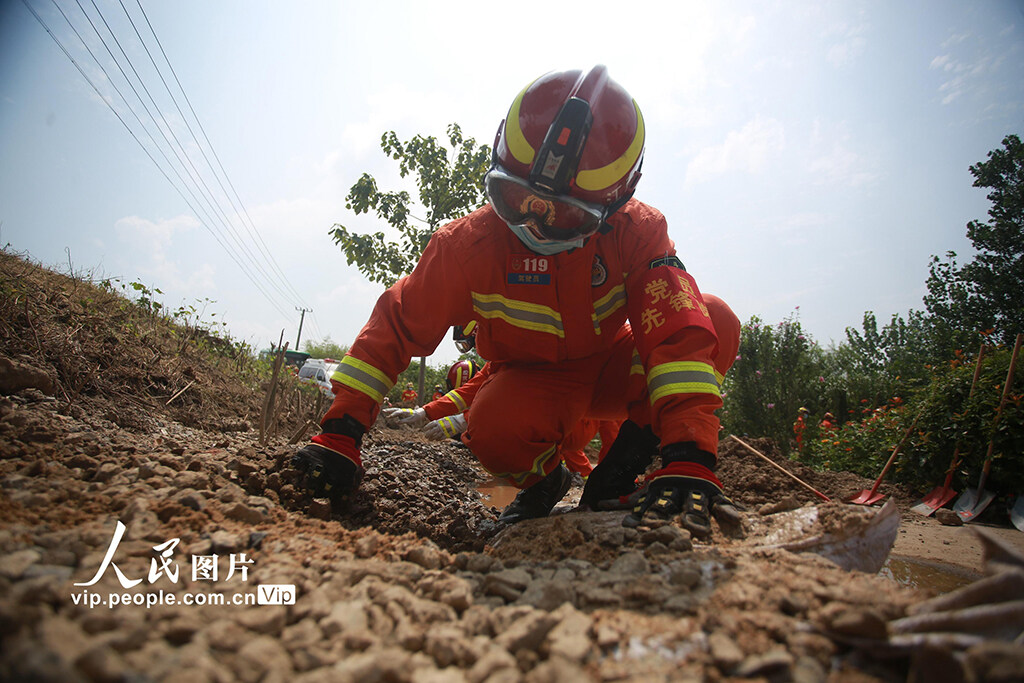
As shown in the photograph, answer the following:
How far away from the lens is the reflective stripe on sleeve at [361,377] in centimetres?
211

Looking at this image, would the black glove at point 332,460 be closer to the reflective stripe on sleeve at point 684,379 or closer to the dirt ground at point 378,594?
the dirt ground at point 378,594

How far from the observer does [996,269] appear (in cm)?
905

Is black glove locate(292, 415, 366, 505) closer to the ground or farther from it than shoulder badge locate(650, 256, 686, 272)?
closer to the ground

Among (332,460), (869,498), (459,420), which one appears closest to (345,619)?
(332,460)

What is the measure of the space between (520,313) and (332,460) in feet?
3.61

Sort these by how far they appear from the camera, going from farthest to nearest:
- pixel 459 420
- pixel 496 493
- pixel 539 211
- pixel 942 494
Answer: pixel 496 493, pixel 459 420, pixel 942 494, pixel 539 211

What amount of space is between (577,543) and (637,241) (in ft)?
4.85

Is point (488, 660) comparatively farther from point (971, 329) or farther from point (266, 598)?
point (971, 329)

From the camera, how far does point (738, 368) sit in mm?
7941

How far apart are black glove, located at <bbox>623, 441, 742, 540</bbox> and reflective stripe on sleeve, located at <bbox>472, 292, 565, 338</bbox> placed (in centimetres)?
87

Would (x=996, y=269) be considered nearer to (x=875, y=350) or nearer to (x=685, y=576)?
(x=875, y=350)

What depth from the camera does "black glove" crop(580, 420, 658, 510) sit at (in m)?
2.47

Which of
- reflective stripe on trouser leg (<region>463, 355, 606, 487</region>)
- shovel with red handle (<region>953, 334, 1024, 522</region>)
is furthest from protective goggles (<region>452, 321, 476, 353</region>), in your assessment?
shovel with red handle (<region>953, 334, 1024, 522</region>)

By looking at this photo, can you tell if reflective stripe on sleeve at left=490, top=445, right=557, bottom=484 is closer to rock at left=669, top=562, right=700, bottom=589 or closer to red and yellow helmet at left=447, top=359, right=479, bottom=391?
rock at left=669, top=562, right=700, bottom=589
